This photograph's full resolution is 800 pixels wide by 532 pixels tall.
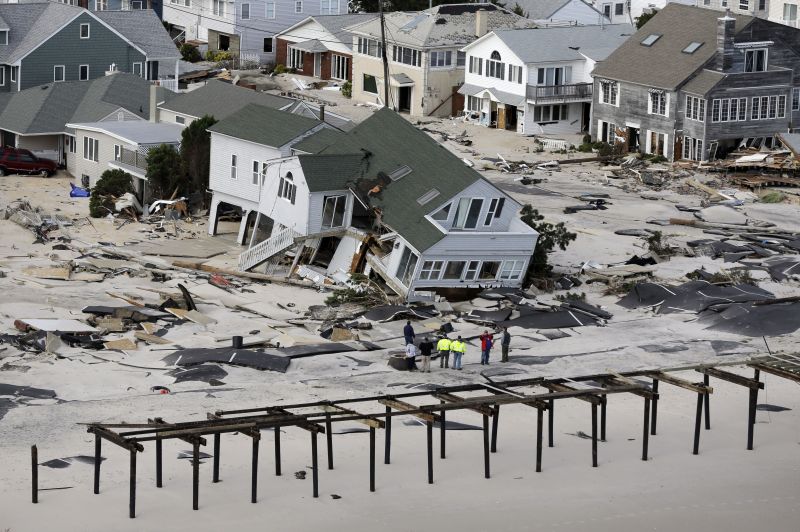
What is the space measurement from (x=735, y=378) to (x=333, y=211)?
20235 mm

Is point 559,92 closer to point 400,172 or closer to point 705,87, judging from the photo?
Result: point 705,87

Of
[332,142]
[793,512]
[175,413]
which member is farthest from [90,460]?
[332,142]

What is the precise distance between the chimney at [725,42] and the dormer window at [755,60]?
35.4 inches

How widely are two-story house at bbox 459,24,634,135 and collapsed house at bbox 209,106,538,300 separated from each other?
81.9 feet

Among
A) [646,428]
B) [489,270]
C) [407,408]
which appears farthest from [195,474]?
[489,270]

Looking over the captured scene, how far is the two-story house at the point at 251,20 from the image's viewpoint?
9988cm

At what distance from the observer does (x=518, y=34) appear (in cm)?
8406

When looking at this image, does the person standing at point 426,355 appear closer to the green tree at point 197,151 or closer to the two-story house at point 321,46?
the green tree at point 197,151

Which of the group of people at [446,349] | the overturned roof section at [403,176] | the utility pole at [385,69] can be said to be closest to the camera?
the group of people at [446,349]

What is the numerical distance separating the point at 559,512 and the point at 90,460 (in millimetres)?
9521

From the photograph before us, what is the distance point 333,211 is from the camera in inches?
2121

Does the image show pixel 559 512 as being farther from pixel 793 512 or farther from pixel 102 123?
pixel 102 123

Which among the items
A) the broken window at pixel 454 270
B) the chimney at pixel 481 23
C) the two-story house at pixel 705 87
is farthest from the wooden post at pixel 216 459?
the chimney at pixel 481 23

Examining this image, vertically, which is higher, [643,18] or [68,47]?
[643,18]
